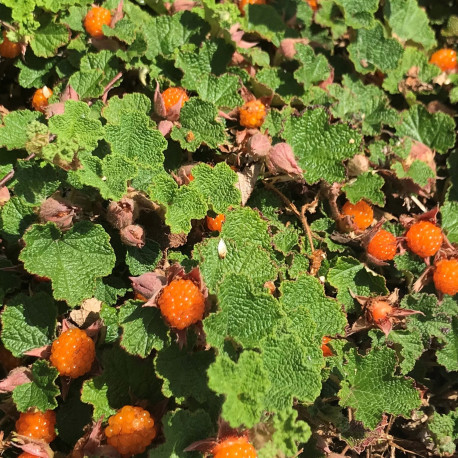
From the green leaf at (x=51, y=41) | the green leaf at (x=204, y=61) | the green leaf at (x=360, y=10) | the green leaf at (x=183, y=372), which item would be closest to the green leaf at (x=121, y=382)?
the green leaf at (x=183, y=372)

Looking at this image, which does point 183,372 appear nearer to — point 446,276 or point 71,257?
point 71,257

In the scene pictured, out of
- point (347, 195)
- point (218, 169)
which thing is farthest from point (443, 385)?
point (218, 169)

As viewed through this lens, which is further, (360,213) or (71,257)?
(360,213)

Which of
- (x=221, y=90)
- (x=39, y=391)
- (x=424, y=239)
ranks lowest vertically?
(x=39, y=391)

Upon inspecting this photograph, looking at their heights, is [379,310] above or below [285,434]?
below

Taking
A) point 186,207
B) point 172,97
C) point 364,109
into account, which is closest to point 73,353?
point 186,207

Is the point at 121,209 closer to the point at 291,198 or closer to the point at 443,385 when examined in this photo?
the point at 291,198

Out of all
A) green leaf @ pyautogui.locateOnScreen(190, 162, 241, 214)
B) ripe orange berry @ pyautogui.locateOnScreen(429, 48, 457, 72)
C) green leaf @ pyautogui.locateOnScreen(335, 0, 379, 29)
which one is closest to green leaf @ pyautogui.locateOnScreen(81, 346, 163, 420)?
green leaf @ pyautogui.locateOnScreen(190, 162, 241, 214)
